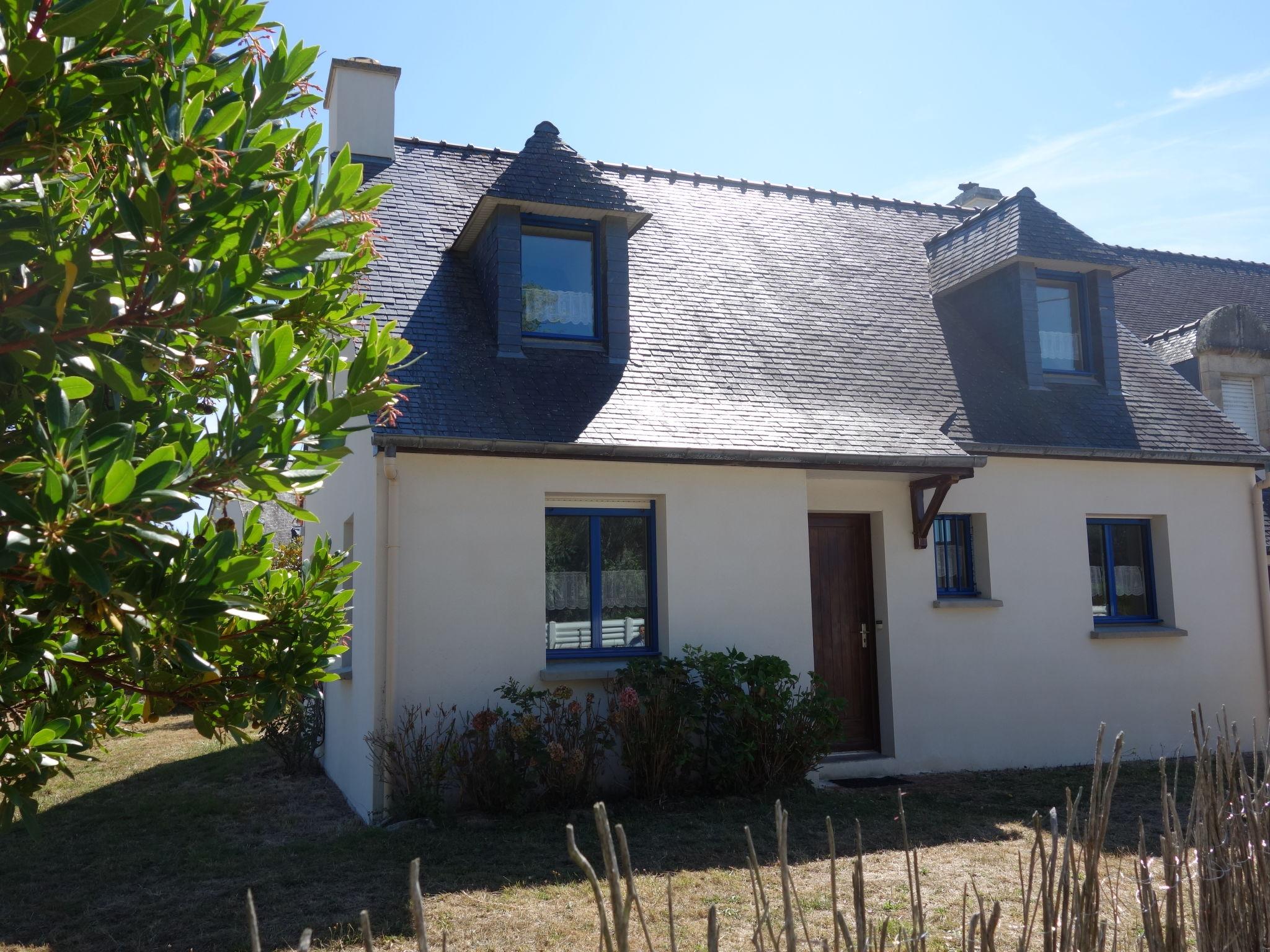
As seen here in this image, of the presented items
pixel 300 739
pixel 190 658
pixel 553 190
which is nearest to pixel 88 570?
pixel 190 658

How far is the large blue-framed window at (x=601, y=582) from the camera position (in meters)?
9.42

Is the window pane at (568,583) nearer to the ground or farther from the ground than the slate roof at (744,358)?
nearer to the ground

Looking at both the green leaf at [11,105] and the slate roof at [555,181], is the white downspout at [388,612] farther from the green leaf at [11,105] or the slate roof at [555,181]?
the green leaf at [11,105]

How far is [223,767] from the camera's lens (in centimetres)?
1165

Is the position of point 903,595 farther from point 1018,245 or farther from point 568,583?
point 1018,245

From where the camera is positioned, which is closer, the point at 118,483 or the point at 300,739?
the point at 118,483

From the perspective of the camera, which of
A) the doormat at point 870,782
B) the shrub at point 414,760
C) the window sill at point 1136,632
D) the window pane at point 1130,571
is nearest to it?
the shrub at point 414,760

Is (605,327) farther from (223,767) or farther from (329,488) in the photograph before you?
(223,767)

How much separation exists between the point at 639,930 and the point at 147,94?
181 inches

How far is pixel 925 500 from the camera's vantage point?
35.2 ft

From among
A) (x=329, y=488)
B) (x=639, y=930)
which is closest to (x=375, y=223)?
(x=639, y=930)

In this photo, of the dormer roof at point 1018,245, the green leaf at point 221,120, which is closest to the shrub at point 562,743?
the green leaf at point 221,120

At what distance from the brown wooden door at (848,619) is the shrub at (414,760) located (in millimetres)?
4158

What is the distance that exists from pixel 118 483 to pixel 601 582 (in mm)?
7784
